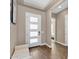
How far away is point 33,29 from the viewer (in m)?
5.22

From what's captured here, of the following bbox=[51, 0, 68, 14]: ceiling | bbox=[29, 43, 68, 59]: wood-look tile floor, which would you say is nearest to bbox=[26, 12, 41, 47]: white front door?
bbox=[29, 43, 68, 59]: wood-look tile floor

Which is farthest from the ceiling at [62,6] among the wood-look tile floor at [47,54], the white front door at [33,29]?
the wood-look tile floor at [47,54]

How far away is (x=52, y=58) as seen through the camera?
335 centimetres

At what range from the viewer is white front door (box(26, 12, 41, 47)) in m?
4.89

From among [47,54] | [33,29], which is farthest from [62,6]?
[47,54]

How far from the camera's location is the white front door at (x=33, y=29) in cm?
489

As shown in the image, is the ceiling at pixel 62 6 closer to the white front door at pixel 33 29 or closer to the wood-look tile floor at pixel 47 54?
the white front door at pixel 33 29
